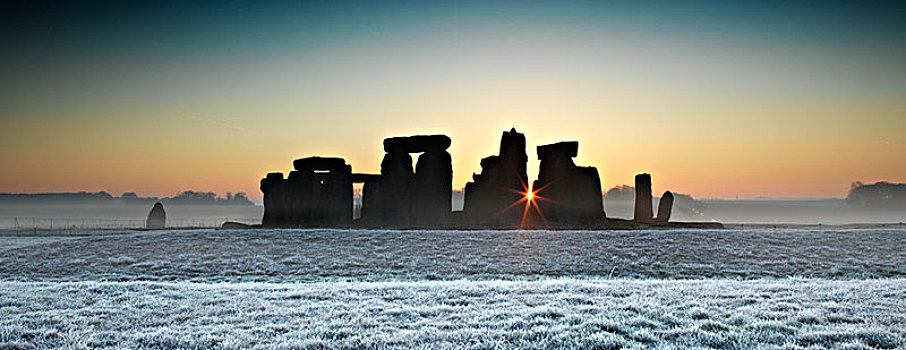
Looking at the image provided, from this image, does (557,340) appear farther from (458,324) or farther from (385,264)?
(385,264)

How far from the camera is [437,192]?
97.0 ft

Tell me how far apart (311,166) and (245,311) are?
83.0ft

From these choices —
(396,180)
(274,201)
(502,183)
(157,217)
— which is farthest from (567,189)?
(157,217)

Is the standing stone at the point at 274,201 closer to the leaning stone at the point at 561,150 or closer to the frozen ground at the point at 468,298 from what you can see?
the frozen ground at the point at 468,298

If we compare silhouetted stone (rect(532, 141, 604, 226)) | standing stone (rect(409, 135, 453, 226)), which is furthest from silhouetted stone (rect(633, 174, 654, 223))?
standing stone (rect(409, 135, 453, 226))

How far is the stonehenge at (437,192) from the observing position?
97.0 feet

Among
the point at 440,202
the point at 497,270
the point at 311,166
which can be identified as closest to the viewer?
the point at 497,270

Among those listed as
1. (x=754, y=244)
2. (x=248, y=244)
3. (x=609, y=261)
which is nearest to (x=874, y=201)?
(x=754, y=244)

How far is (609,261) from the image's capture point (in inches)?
651

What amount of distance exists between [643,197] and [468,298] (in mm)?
28120

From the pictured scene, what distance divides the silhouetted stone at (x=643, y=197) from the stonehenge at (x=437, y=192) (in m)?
1.22

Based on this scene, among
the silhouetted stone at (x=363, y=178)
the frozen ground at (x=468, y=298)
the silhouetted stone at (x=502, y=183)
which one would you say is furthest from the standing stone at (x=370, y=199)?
the frozen ground at (x=468, y=298)

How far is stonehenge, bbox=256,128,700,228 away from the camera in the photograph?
29578 mm

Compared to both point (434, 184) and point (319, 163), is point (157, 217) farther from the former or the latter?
point (434, 184)
